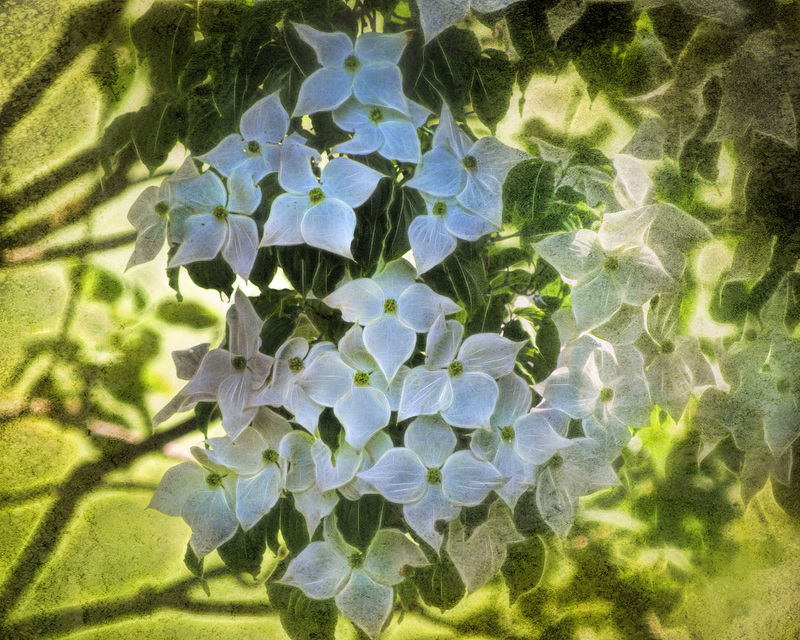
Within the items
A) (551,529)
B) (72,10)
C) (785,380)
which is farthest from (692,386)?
(72,10)

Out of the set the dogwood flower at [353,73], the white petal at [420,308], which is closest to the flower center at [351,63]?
the dogwood flower at [353,73]

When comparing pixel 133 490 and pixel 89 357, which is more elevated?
pixel 89 357

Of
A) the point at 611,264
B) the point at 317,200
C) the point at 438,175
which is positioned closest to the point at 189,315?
the point at 317,200

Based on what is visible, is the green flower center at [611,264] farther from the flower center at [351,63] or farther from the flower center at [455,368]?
the flower center at [351,63]

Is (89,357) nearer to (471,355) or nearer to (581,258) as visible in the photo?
(471,355)

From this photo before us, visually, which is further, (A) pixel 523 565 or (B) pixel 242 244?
(A) pixel 523 565

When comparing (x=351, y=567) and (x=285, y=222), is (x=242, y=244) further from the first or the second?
(x=351, y=567)

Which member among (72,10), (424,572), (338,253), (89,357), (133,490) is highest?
(72,10)
